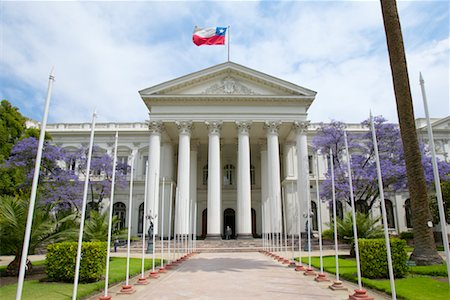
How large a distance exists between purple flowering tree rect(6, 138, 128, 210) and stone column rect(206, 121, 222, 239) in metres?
10.1

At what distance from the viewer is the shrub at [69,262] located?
9.73 m

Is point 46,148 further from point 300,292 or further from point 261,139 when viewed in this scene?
point 300,292

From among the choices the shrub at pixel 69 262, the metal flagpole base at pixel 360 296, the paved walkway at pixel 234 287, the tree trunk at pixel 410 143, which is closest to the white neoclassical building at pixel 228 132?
the tree trunk at pixel 410 143

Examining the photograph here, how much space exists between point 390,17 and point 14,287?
53.7 feet

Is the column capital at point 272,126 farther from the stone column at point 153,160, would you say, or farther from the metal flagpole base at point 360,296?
the metal flagpole base at point 360,296

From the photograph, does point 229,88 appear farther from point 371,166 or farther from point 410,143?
point 410,143

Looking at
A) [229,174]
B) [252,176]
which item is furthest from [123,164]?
[252,176]

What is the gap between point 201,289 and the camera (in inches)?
356

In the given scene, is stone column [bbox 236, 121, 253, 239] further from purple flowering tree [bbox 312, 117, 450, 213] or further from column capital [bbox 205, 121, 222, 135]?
purple flowering tree [bbox 312, 117, 450, 213]

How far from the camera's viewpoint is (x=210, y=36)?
28.8 metres

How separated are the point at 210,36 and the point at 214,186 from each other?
12.9 meters

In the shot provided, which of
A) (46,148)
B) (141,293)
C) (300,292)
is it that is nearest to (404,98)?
(300,292)

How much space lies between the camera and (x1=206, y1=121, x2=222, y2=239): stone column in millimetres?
28084

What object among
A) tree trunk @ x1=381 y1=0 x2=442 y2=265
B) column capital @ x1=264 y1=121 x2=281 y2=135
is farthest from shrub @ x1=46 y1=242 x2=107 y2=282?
column capital @ x1=264 y1=121 x2=281 y2=135
